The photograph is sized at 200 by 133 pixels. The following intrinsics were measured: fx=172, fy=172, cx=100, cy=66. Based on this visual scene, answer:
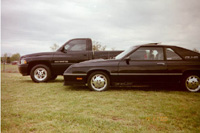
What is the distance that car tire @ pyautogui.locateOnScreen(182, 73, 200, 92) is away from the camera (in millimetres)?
5282

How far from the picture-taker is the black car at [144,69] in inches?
206

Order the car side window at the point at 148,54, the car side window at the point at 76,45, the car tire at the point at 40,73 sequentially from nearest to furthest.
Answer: the car side window at the point at 148,54 < the car tire at the point at 40,73 < the car side window at the point at 76,45

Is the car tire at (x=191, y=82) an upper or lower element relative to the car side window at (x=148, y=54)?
lower

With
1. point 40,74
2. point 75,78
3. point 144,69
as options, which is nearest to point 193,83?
point 144,69

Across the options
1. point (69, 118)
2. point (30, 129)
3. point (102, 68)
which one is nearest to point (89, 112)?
point (69, 118)

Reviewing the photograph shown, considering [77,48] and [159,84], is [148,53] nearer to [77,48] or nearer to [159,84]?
[159,84]

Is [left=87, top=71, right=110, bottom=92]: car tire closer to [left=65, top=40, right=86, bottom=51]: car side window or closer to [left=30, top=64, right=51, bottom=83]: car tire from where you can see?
[left=65, top=40, right=86, bottom=51]: car side window

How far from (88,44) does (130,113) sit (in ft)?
16.6

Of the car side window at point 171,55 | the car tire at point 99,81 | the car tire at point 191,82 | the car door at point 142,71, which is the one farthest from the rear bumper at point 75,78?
the car tire at point 191,82

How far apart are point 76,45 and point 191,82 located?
15.8ft

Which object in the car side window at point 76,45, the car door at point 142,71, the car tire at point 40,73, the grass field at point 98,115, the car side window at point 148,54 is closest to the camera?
the grass field at point 98,115

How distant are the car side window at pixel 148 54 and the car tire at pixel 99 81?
103cm

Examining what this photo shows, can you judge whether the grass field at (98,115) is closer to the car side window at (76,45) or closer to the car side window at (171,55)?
the car side window at (171,55)

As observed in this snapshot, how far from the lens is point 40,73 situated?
7.46 metres
